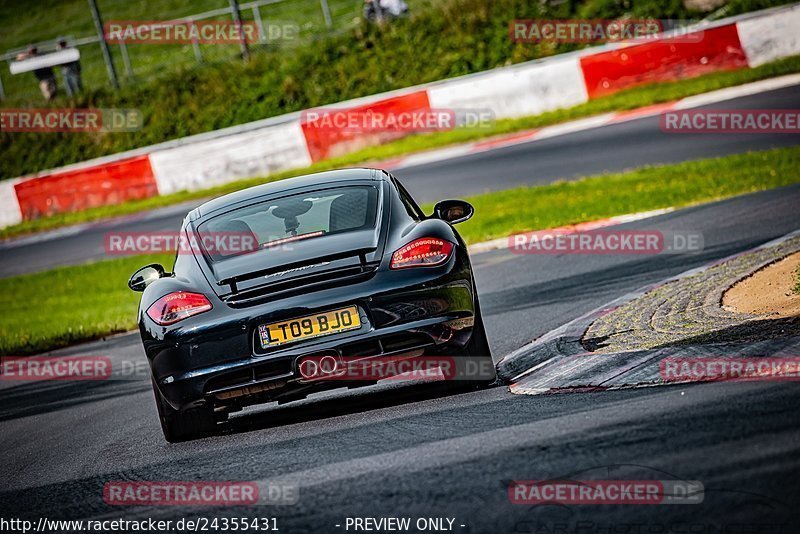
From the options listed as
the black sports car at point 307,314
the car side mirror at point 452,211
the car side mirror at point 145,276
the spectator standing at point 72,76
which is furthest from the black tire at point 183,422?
the spectator standing at point 72,76

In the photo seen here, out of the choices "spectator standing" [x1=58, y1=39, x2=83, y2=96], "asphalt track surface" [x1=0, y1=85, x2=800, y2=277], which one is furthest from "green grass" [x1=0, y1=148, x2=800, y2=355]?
"spectator standing" [x1=58, y1=39, x2=83, y2=96]

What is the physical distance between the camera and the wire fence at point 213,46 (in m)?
30.3

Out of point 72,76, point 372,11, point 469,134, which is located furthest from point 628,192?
point 72,76

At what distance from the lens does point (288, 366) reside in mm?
6707

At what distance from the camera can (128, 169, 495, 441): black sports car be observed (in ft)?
22.0

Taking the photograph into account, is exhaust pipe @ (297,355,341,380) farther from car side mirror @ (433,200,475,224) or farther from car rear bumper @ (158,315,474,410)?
car side mirror @ (433,200,475,224)

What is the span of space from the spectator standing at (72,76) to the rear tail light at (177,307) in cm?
2502

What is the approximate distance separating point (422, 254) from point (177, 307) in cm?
135

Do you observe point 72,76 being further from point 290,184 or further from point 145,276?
point 290,184

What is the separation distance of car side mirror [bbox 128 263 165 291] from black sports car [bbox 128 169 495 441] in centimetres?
61

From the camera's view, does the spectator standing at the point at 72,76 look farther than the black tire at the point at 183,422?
Yes

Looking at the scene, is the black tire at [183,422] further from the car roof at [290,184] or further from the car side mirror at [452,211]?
the car side mirror at [452,211]

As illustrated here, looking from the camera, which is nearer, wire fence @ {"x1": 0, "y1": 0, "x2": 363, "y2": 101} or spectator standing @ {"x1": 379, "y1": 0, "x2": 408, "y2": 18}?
spectator standing @ {"x1": 379, "y1": 0, "x2": 408, "y2": 18}

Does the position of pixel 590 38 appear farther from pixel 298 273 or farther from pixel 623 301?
pixel 298 273
